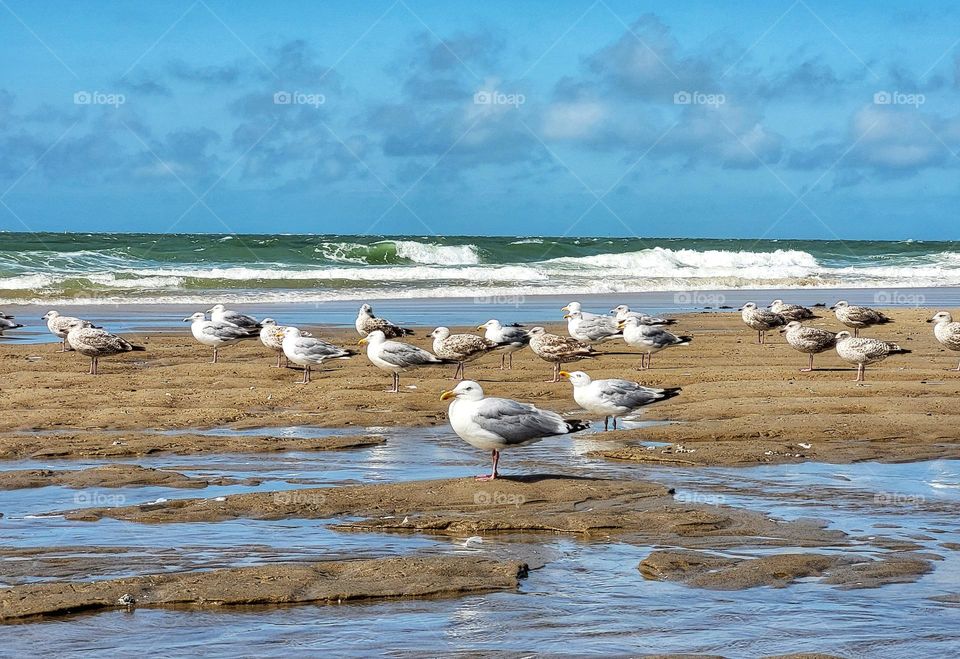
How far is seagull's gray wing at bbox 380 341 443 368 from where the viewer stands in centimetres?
1588

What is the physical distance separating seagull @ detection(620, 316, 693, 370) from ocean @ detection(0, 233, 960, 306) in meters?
16.9

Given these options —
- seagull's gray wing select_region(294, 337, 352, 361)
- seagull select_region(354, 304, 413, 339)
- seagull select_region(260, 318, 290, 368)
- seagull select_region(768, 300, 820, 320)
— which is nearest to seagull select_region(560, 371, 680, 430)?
seagull's gray wing select_region(294, 337, 352, 361)

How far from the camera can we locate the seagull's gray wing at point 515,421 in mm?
9664

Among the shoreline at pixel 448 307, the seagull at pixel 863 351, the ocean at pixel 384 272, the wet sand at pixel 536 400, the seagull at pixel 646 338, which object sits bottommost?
the wet sand at pixel 536 400

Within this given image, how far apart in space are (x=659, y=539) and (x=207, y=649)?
3.22 metres

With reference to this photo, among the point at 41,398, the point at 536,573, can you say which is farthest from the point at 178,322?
the point at 536,573

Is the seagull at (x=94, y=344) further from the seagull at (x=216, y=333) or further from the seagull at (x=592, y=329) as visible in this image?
the seagull at (x=592, y=329)

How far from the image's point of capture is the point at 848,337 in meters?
17.4

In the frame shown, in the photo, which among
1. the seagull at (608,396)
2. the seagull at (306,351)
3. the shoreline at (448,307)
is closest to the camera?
the seagull at (608,396)

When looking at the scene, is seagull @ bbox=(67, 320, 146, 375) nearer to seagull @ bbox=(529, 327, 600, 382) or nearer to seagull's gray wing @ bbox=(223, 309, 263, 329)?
seagull's gray wing @ bbox=(223, 309, 263, 329)

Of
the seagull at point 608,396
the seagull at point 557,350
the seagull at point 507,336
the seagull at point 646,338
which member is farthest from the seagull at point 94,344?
the seagull at point 608,396

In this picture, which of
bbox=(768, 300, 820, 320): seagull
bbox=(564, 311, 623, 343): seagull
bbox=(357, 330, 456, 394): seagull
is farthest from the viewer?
bbox=(768, 300, 820, 320): seagull

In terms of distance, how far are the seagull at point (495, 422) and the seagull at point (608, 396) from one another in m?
2.51

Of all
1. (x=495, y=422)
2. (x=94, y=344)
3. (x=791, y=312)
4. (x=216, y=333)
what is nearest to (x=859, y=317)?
(x=791, y=312)
